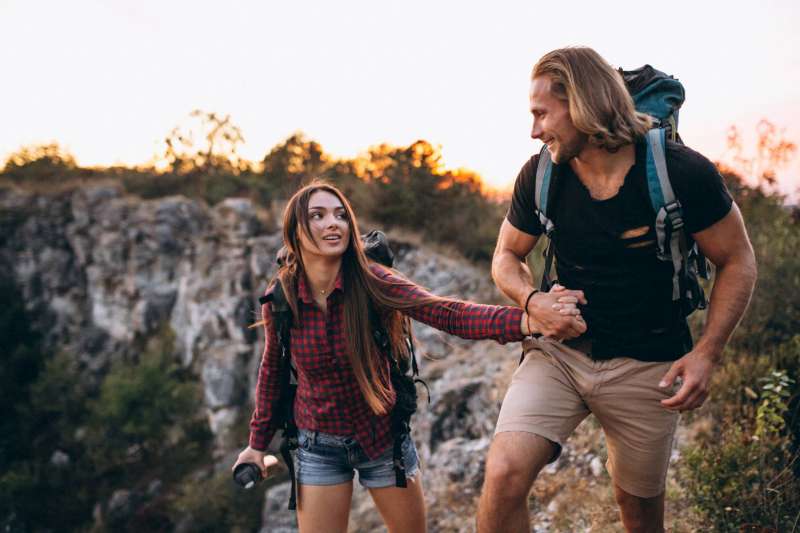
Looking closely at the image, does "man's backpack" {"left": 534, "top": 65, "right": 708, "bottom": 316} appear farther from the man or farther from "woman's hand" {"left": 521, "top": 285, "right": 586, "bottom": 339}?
"woman's hand" {"left": 521, "top": 285, "right": 586, "bottom": 339}

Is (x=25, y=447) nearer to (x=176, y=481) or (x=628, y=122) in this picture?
(x=176, y=481)

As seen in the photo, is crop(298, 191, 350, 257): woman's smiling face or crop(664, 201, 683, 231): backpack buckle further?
crop(298, 191, 350, 257): woman's smiling face

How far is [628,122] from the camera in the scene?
2.04m

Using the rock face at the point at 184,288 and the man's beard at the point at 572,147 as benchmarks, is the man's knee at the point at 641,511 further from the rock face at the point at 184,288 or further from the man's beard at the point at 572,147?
the rock face at the point at 184,288

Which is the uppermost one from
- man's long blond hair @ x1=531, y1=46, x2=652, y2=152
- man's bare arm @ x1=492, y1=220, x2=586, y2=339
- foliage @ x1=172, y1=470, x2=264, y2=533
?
Result: man's long blond hair @ x1=531, y1=46, x2=652, y2=152

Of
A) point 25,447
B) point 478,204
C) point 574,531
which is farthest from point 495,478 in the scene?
point 25,447

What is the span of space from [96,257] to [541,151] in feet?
80.8

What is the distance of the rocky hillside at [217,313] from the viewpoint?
5863 millimetres

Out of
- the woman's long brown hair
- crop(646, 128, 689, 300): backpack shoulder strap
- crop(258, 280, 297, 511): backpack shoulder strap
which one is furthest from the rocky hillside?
crop(646, 128, 689, 300): backpack shoulder strap

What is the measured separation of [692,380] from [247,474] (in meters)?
2.05

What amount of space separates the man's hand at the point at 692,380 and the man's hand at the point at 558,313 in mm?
356

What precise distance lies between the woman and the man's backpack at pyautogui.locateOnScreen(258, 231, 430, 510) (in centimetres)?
4

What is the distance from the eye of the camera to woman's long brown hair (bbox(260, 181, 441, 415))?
103 inches

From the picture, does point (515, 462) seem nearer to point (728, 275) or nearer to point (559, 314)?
point (559, 314)
